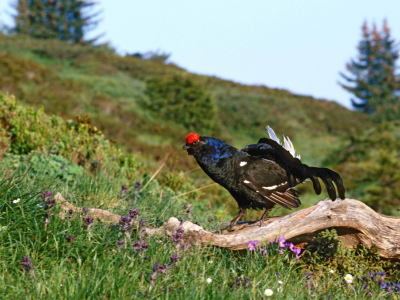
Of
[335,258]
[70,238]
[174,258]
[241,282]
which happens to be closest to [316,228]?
[335,258]

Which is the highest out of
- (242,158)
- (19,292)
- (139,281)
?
(242,158)

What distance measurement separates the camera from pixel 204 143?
3.92 m

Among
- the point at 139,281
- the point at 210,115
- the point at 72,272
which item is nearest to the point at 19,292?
the point at 72,272

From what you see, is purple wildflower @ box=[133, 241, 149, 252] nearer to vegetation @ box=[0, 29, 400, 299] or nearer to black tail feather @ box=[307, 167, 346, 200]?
vegetation @ box=[0, 29, 400, 299]

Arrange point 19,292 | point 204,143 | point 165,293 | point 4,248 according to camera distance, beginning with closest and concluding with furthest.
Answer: point 19,292 → point 165,293 → point 4,248 → point 204,143

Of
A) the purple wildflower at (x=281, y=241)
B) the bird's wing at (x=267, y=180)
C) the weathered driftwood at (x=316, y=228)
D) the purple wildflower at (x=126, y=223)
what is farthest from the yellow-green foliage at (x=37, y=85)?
the purple wildflower at (x=281, y=241)

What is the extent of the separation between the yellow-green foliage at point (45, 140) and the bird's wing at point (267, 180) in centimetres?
299

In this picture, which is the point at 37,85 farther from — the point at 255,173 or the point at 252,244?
the point at 252,244

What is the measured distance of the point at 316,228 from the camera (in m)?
3.65

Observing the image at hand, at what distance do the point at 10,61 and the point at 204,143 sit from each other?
64.4 feet

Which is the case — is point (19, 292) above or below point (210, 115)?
below

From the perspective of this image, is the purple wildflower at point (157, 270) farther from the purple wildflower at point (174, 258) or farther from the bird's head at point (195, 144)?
the bird's head at point (195, 144)

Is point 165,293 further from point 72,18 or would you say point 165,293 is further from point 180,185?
point 72,18

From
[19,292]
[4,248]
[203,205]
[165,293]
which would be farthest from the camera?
[203,205]
